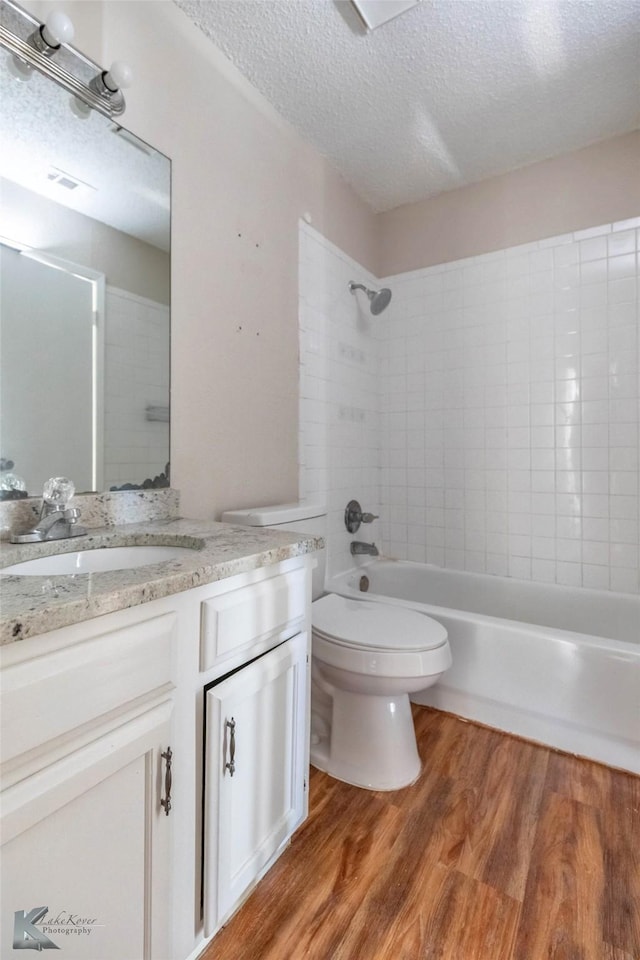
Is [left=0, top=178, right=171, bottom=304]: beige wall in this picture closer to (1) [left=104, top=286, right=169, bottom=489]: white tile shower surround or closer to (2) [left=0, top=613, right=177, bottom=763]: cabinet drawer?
(1) [left=104, top=286, right=169, bottom=489]: white tile shower surround

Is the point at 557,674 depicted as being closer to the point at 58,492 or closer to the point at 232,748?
the point at 232,748

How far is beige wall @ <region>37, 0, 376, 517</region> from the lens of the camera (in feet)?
4.46

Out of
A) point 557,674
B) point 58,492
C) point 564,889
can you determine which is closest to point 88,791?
point 58,492

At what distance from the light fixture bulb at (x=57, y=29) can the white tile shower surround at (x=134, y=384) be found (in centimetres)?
53

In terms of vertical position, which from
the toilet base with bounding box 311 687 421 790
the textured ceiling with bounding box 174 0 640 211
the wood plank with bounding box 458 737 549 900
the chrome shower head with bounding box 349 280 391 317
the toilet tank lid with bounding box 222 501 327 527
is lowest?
the wood plank with bounding box 458 737 549 900

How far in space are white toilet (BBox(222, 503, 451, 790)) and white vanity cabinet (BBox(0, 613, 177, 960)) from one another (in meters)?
0.72

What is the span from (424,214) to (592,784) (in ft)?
8.72

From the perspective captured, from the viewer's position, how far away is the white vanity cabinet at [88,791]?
0.57m

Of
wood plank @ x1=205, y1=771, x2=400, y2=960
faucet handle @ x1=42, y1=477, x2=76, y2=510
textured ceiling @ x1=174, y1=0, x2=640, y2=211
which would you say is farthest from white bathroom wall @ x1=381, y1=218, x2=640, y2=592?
faucet handle @ x1=42, y1=477, x2=76, y2=510

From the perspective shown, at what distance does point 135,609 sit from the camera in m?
0.70

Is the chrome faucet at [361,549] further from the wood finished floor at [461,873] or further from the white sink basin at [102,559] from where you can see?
the white sink basin at [102,559]

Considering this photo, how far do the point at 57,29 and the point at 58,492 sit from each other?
3.43 feet

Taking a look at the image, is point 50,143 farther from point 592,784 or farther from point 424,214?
point 592,784

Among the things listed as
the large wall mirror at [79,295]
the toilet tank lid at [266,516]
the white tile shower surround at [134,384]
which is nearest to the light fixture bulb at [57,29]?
the large wall mirror at [79,295]
